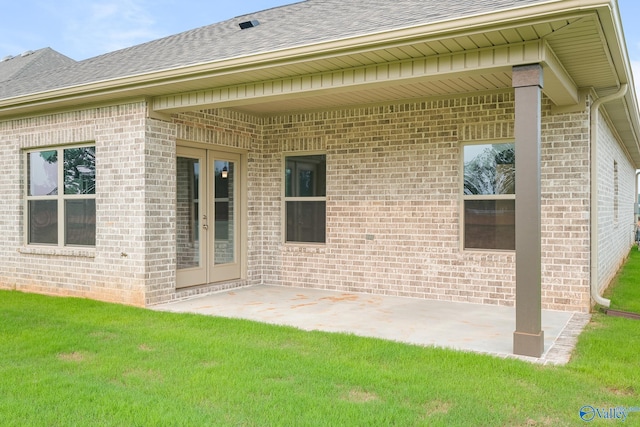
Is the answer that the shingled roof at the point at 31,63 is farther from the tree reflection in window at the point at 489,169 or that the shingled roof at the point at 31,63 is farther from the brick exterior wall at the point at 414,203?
the tree reflection in window at the point at 489,169

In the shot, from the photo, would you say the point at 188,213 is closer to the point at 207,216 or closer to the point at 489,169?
the point at 207,216

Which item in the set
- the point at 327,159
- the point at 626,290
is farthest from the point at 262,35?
the point at 626,290

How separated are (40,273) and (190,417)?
6.40 meters

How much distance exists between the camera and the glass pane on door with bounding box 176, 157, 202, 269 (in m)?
8.23

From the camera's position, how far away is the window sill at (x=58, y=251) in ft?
26.5

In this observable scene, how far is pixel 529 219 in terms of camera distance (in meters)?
4.88

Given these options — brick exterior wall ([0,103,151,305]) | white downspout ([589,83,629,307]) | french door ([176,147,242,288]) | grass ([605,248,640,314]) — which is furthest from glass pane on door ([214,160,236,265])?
grass ([605,248,640,314])

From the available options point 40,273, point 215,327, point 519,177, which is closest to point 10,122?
point 40,273

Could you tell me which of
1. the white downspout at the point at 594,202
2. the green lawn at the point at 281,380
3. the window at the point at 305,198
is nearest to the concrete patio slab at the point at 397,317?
the green lawn at the point at 281,380

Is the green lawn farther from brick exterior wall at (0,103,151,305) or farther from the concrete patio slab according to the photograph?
brick exterior wall at (0,103,151,305)

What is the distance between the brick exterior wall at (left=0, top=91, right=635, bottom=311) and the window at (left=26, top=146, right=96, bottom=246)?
195mm

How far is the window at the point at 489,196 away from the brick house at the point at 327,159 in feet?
0.09

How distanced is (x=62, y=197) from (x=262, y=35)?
4.04 m

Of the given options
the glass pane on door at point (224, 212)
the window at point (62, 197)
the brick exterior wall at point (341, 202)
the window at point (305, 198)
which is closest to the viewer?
the brick exterior wall at point (341, 202)
